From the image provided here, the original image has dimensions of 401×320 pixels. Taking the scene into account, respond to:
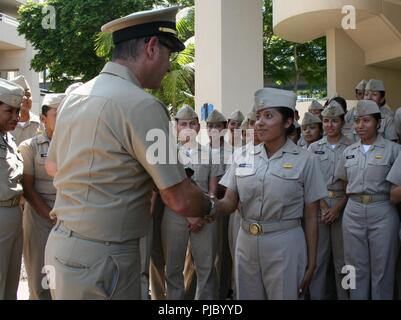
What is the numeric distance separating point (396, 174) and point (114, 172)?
2.89 meters

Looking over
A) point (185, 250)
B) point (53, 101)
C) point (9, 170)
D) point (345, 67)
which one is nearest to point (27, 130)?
point (53, 101)

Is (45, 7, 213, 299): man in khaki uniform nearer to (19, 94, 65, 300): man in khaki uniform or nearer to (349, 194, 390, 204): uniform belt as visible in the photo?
(19, 94, 65, 300): man in khaki uniform

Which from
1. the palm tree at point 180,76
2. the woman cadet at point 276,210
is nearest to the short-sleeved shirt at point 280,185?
the woman cadet at point 276,210

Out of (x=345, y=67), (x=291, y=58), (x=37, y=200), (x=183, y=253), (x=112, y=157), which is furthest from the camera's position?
(x=291, y=58)

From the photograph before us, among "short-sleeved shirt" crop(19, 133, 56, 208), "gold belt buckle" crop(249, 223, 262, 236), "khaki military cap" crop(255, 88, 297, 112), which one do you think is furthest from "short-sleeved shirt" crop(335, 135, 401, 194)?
"short-sleeved shirt" crop(19, 133, 56, 208)

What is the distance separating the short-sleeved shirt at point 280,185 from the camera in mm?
3158

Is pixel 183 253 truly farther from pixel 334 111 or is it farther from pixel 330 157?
pixel 334 111

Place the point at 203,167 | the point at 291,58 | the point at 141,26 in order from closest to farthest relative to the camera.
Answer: the point at 141,26 → the point at 203,167 → the point at 291,58

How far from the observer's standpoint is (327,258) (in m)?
4.92

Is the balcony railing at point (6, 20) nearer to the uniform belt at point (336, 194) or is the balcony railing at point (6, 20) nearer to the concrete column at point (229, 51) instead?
the concrete column at point (229, 51)

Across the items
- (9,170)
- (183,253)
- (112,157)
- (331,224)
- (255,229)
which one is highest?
(112,157)

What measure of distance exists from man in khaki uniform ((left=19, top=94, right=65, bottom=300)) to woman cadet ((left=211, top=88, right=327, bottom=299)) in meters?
1.60

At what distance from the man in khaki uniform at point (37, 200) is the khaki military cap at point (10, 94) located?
21.8 inches

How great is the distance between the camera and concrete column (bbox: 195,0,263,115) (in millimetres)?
8797
